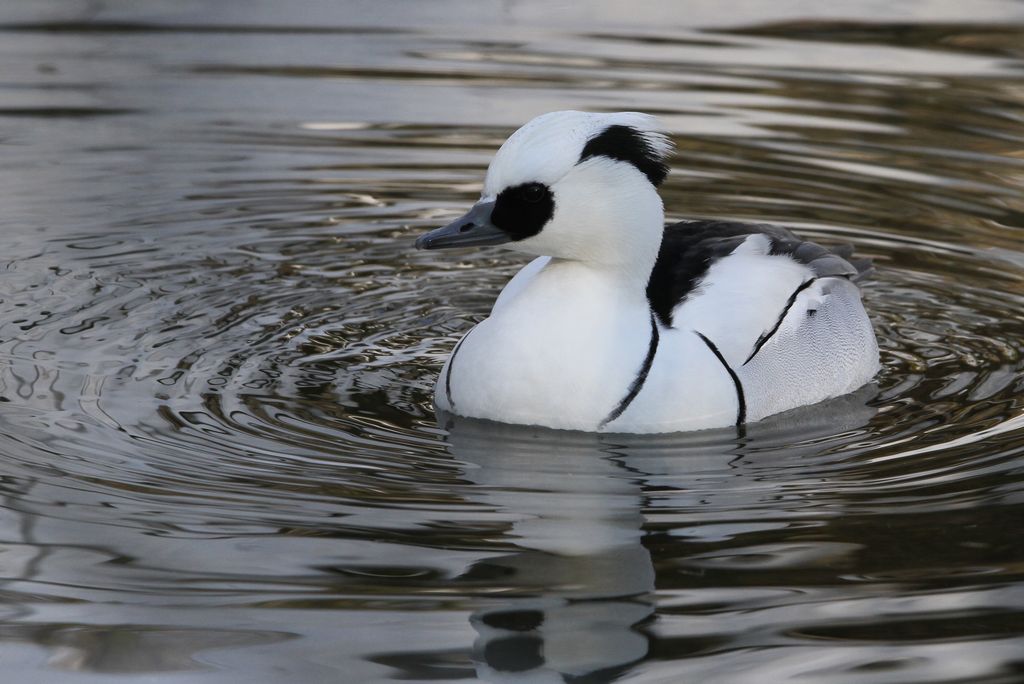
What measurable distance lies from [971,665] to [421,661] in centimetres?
144

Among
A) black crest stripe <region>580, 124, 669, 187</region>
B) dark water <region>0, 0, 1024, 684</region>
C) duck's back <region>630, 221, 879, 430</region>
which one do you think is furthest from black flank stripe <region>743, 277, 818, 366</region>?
black crest stripe <region>580, 124, 669, 187</region>

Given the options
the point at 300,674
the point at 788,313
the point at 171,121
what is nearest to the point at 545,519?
the point at 300,674

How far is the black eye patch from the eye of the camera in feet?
19.4

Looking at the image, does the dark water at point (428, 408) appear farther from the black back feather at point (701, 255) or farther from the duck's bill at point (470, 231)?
the duck's bill at point (470, 231)

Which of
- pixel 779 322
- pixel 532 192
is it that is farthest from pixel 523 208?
pixel 779 322

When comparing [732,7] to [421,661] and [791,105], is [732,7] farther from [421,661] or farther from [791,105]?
[421,661]

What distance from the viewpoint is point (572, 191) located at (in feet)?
19.6

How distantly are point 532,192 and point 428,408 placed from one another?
1.06m

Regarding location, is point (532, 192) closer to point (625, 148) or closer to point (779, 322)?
point (625, 148)

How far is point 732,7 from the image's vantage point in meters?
14.7

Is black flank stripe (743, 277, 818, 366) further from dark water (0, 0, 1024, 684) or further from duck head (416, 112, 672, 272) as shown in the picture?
duck head (416, 112, 672, 272)

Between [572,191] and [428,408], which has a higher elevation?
[572,191]

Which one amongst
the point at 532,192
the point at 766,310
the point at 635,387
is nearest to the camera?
the point at 532,192

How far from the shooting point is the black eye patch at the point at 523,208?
593cm
